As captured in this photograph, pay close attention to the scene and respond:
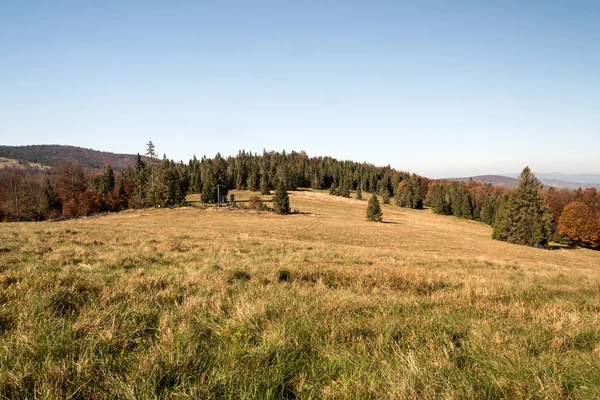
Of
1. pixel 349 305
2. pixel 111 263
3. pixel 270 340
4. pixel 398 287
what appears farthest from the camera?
pixel 111 263

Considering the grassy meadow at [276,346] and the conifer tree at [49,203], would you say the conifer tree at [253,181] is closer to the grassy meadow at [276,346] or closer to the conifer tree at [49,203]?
the conifer tree at [49,203]

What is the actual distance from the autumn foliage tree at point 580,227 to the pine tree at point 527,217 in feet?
67.9

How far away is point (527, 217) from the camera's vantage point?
50.6m

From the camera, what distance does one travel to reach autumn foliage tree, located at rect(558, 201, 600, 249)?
6238cm

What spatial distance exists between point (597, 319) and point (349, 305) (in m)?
3.89

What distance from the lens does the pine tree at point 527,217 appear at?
49312mm

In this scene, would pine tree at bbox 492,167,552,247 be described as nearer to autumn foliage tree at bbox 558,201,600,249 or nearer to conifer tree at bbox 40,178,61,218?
autumn foliage tree at bbox 558,201,600,249

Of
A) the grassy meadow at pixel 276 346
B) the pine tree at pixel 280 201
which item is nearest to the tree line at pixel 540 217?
the pine tree at pixel 280 201

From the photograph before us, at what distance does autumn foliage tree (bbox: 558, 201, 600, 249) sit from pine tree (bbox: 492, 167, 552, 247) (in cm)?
2068

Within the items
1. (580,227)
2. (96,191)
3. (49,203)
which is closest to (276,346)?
(49,203)

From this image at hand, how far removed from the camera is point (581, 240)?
208 ft

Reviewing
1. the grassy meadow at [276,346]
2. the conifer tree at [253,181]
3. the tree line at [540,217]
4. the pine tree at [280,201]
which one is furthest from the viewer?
the conifer tree at [253,181]

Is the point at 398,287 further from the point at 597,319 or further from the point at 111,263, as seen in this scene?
the point at 111,263

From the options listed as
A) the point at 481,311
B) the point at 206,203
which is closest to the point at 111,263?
the point at 481,311
